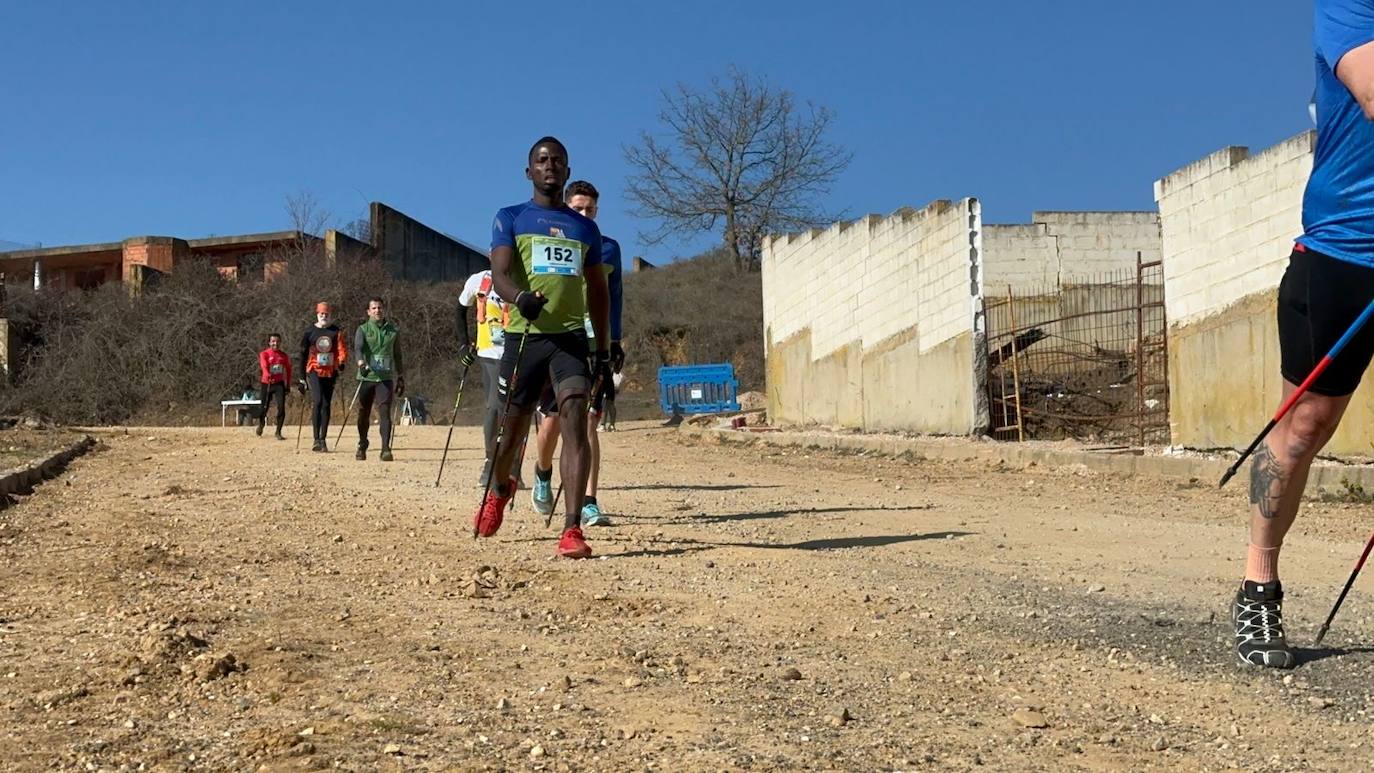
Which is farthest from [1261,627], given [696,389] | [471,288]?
[696,389]

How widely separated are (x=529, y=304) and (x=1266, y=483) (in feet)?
10.7

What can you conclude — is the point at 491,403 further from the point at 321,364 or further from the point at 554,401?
the point at 321,364

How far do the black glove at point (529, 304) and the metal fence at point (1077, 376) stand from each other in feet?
33.5

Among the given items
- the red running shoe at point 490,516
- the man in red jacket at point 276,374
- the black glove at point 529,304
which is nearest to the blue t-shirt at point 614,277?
the red running shoe at point 490,516

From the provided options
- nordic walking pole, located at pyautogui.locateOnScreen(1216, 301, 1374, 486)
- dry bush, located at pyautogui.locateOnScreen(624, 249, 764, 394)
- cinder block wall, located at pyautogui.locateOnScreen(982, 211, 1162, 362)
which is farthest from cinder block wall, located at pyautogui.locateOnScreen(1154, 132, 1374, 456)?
dry bush, located at pyautogui.locateOnScreen(624, 249, 764, 394)

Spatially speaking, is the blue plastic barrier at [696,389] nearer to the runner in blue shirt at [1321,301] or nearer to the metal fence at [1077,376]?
the metal fence at [1077,376]

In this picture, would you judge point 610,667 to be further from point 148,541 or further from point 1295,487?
point 148,541

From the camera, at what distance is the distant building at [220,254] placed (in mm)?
41688

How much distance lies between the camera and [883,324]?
20.3 metres

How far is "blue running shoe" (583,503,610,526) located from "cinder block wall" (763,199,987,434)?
10.3m

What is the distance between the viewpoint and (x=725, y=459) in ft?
52.0

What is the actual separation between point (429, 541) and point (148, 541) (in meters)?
1.52

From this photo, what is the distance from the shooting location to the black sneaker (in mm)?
3725

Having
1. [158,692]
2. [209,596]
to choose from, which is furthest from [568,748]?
[209,596]
